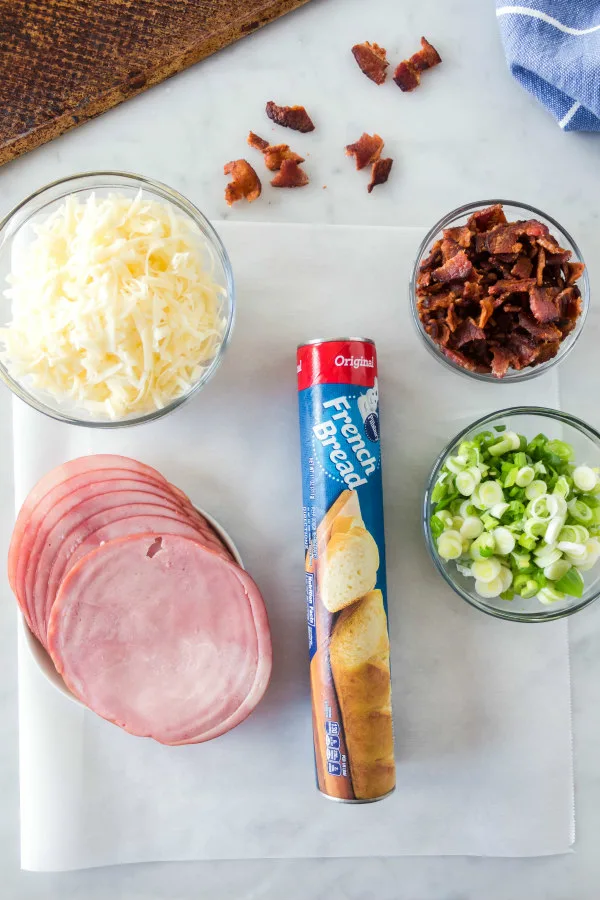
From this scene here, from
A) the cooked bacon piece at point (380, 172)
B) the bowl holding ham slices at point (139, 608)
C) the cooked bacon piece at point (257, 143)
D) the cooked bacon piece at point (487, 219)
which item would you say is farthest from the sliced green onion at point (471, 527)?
the cooked bacon piece at point (257, 143)

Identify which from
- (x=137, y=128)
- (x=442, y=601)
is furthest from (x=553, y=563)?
(x=137, y=128)

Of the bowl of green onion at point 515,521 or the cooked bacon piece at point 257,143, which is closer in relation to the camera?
the bowl of green onion at point 515,521

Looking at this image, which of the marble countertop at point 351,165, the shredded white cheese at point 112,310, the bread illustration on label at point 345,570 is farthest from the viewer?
the marble countertop at point 351,165

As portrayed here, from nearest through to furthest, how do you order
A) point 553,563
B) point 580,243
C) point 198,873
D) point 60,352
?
point 60,352, point 553,563, point 198,873, point 580,243

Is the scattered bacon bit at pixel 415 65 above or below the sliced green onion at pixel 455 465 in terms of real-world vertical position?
above

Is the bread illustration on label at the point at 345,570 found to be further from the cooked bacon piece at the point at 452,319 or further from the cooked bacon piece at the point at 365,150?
the cooked bacon piece at the point at 365,150

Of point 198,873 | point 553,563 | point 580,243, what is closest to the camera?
point 553,563

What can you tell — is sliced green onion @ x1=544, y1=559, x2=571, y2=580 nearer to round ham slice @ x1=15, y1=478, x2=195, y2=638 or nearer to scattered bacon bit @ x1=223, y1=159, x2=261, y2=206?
round ham slice @ x1=15, y1=478, x2=195, y2=638

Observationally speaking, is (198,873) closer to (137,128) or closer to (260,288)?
(260,288)
